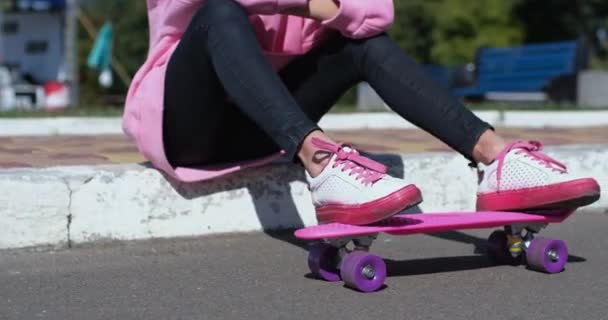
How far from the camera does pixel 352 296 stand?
8.07 ft

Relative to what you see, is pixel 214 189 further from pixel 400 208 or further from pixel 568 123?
pixel 568 123

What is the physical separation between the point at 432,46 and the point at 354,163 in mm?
22549

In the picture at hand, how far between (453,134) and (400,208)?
1.40 feet

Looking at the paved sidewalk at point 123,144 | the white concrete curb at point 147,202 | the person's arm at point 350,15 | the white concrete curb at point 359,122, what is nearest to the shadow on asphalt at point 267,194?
the white concrete curb at point 147,202

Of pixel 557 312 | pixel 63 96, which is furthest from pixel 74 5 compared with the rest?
pixel 557 312

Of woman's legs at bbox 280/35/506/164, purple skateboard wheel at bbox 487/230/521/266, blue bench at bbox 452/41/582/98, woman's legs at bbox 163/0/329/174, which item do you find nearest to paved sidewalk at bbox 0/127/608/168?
woman's legs at bbox 163/0/329/174

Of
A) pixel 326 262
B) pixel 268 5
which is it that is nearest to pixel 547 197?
pixel 326 262

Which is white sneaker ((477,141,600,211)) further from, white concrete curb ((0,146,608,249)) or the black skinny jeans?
white concrete curb ((0,146,608,249))

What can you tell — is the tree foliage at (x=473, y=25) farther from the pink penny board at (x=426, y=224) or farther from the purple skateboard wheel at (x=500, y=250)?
the pink penny board at (x=426, y=224)

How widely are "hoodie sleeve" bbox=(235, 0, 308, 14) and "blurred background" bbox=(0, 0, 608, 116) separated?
41.1ft

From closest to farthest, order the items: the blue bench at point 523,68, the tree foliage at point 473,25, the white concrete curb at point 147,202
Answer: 1. the white concrete curb at point 147,202
2. the blue bench at point 523,68
3. the tree foliage at point 473,25

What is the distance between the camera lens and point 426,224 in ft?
8.31

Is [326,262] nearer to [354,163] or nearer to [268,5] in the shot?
[354,163]

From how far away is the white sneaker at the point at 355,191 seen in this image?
7.84 ft
